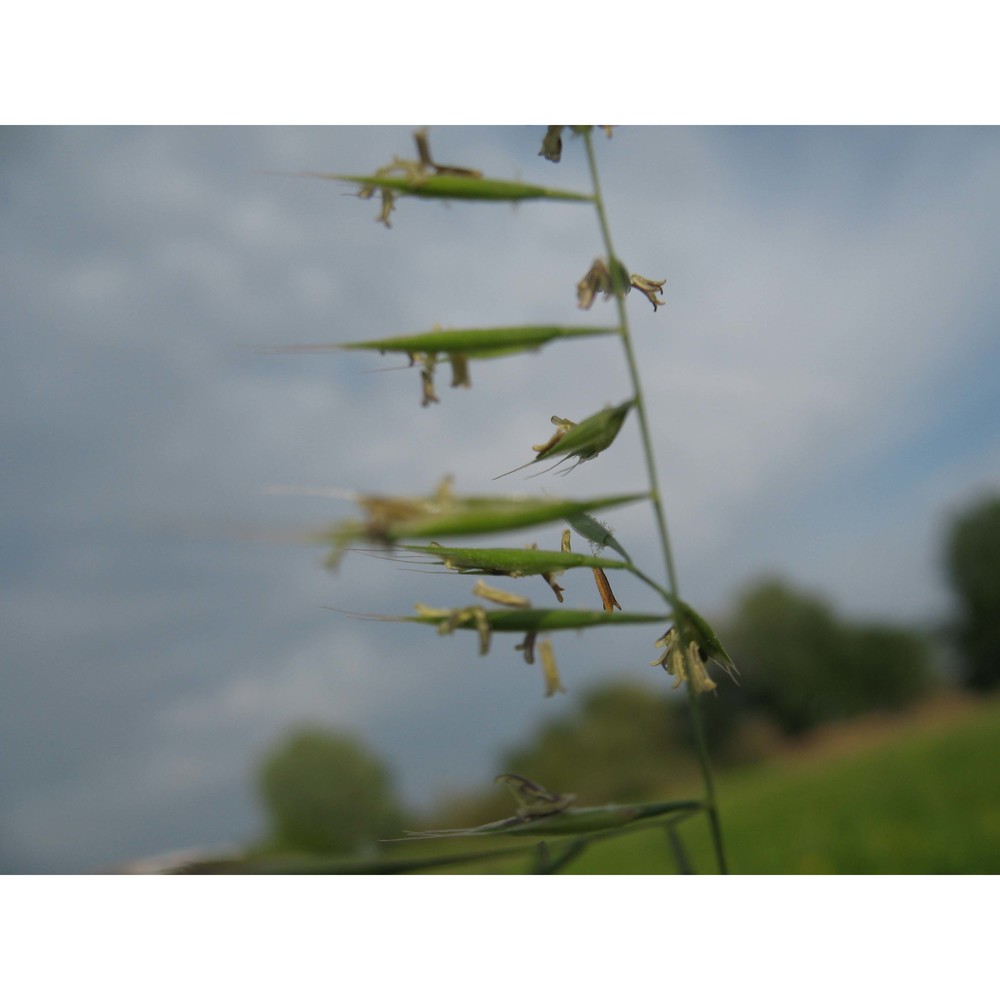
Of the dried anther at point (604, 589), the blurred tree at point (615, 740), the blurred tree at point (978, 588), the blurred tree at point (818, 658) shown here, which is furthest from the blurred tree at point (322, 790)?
the dried anther at point (604, 589)

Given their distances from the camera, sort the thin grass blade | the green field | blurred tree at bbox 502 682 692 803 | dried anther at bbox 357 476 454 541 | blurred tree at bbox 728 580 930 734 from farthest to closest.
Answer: blurred tree at bbox 728 580 930 734 < blurred tree at bbox 502 682 692 803 < the green field < the thin grass blade < dried anther at bbox 357 476 454 541

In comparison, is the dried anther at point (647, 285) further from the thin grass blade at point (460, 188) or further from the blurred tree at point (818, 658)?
the blurred tree at point (818, 658)

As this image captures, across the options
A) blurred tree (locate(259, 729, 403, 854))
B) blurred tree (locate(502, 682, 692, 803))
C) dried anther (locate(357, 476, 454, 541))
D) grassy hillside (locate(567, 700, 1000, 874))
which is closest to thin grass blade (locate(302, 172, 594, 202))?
dried anther (locate(357, 476, 454, 541))

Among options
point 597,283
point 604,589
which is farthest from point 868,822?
point 597,283

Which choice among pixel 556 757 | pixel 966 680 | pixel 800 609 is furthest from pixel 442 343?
pixel 800 609

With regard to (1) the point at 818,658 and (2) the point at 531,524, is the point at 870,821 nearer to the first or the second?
(2) the point at 531,524

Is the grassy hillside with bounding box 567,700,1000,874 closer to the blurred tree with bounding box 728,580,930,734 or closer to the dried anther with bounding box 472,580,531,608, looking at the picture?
the dried anther with bounding box 472,580,531,608
